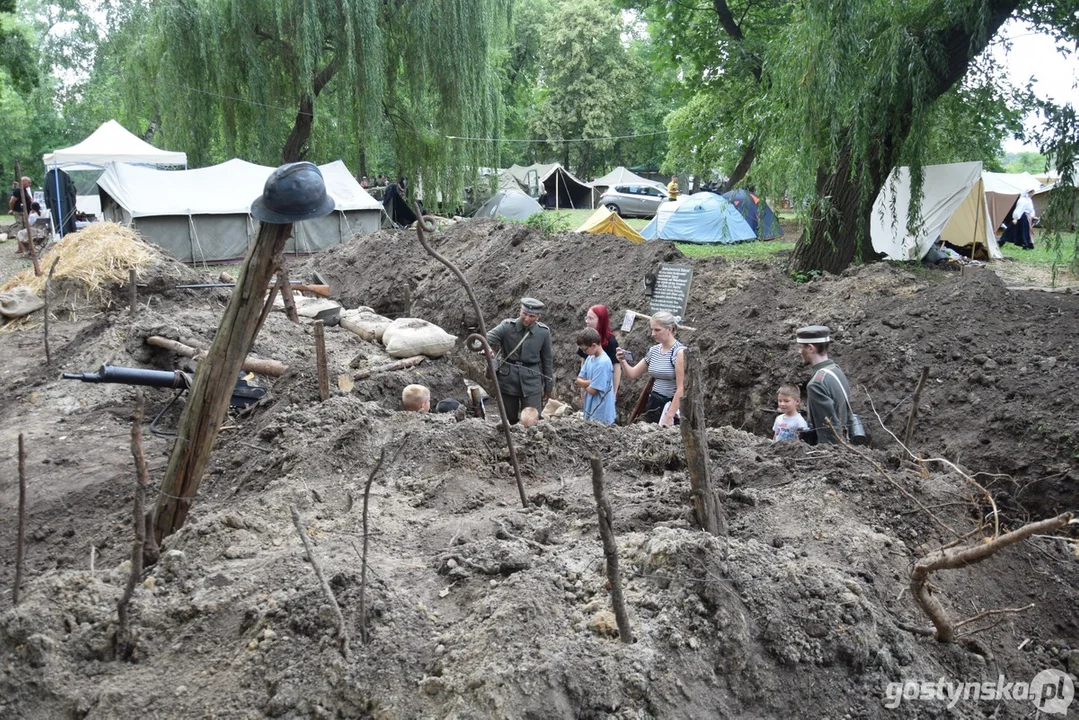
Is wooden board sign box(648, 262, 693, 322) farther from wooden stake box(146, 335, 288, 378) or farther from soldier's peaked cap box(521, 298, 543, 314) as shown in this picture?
wooden stake box(146, 335, 288, 378)

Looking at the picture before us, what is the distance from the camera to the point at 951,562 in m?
3.27

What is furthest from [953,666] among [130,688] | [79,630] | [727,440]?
[79,630]

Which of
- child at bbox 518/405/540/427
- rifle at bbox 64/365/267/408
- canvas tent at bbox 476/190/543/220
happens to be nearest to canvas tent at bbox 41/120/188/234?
canvas tent at bbox 476/190/543/220

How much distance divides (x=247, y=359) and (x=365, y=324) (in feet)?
9.20

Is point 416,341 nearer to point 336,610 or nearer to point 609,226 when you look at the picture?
point 336,610

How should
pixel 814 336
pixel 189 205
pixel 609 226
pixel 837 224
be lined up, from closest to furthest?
pixel 814 336
pixel 837 224
pixel 189 205
pixel 609 226

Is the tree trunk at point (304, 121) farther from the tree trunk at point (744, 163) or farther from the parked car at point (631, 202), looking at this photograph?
the parked car at point (631, 202)

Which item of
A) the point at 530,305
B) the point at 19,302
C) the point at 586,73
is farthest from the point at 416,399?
the point at 586,73

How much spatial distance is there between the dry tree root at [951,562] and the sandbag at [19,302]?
45.6 feet

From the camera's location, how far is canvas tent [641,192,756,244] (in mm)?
21828

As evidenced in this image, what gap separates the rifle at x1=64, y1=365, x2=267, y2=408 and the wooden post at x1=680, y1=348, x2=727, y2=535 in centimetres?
344

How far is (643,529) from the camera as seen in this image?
178 inches

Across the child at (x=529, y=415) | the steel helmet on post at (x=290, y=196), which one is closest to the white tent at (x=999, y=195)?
the child at (x=529, y=415)

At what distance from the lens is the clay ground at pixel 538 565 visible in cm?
339
